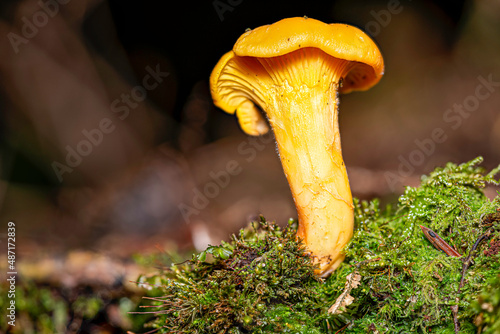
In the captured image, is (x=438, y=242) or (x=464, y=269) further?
(x=438, y=242)

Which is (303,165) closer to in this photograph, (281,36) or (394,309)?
(281,36)

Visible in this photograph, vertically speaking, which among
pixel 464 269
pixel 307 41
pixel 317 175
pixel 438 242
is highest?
pixel 307 41

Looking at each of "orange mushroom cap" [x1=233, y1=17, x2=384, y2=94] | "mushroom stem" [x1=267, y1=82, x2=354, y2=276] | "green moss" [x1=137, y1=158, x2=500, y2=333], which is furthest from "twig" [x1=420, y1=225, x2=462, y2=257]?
"orange mushroom cap" [x1=233, y1=17, x2=384, y2=94]

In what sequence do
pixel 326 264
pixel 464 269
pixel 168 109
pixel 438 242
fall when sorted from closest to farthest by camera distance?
1. pixel 464 269
2. pixel 438 242
3. pixel 326 264
4. pixel 168 109

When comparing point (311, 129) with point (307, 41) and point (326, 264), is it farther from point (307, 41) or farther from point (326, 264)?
point (326, 264)

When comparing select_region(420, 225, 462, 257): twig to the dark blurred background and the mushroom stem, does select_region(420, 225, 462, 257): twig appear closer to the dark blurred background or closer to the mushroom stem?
the mushroom stem

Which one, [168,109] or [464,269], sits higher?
[168,109]

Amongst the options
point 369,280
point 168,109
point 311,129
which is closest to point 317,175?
point 311,129

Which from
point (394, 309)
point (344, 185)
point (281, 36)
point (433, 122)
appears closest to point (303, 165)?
point (344, 185)

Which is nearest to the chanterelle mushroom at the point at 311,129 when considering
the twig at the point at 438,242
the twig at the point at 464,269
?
the twig at the point at 438,242
